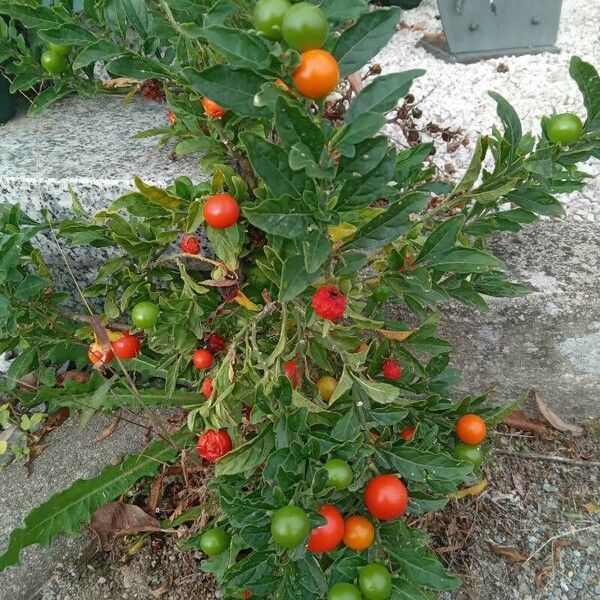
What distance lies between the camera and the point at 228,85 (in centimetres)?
77

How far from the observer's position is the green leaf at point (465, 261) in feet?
3.66

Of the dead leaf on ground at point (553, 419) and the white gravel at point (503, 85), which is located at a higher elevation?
the white gravel at point (503, 85)

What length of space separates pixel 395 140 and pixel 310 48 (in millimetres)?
1632

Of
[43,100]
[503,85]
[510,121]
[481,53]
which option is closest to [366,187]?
[510,121]

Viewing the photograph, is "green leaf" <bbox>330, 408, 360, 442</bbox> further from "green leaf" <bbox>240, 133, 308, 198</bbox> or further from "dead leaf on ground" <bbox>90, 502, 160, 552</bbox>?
"dead leaf on ground" <bbox>90, 502, 160, 552</bbox>

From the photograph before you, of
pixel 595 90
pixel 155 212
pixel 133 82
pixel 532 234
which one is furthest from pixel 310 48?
pixel 532 234

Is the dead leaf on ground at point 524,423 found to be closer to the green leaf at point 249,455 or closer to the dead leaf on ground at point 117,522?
the green leaf at point 249,455

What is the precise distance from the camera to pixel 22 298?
1398mm

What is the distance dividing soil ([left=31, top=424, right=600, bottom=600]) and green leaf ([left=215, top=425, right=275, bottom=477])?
0.43 m

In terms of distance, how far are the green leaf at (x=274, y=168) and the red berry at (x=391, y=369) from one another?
58cm

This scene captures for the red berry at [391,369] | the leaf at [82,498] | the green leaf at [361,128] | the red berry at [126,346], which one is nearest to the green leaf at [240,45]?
the green leaf at [361,128]

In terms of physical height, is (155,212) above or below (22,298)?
above

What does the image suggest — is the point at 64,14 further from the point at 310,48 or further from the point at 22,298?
the point at 310,48

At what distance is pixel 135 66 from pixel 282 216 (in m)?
0.66
